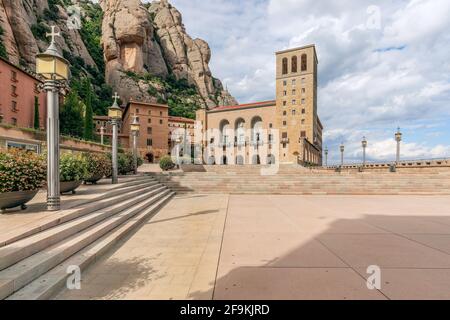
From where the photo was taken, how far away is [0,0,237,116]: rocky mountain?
48969mm

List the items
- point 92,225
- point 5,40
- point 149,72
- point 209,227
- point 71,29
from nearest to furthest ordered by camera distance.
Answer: point 92,225
point 209,227
point 5,40
point 71,29
point 149,72

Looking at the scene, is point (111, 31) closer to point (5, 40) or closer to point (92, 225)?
point (5, 40)

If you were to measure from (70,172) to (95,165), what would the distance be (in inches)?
105

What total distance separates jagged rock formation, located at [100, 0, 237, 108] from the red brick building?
41.5 metres

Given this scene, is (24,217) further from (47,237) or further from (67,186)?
(67,186)

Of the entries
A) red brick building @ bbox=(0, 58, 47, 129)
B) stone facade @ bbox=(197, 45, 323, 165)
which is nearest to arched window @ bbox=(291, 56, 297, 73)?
stone facade @ bbox=(197, 45, 323, 165)

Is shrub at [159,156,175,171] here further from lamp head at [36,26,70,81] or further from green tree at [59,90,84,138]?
green tree at [59,90,84,138]

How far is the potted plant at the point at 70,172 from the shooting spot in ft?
24.7

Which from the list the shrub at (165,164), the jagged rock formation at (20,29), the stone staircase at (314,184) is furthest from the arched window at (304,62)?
the jagged rock formation at (20,29)

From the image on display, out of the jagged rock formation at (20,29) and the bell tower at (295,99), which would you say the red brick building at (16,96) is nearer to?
the jagged rock formation at (20,29)

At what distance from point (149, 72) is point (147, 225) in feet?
302

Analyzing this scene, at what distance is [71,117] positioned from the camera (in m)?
41.7

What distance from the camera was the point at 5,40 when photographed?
4322 centimetres
